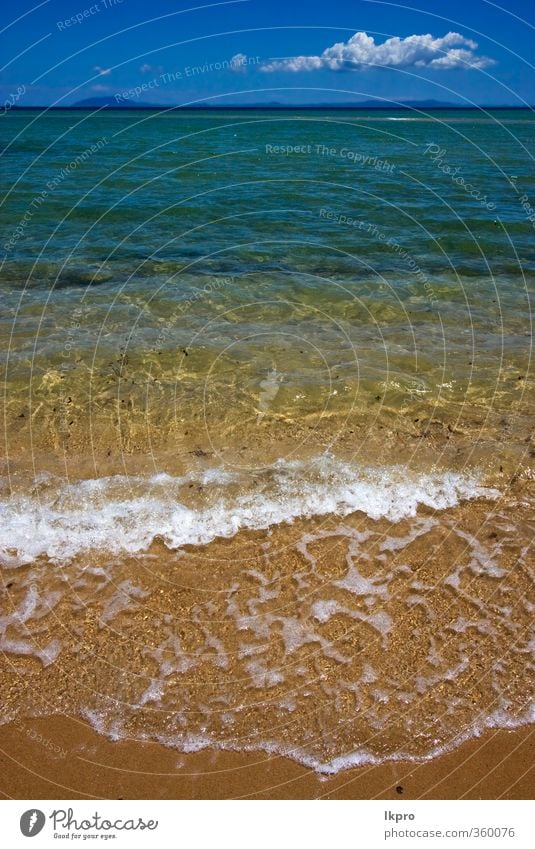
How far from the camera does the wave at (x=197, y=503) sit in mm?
7754

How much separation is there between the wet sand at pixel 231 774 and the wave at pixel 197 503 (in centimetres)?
259

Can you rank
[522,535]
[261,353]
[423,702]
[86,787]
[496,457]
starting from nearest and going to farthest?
[86,787], [423,702], [522,535], [496,457], [261,353]

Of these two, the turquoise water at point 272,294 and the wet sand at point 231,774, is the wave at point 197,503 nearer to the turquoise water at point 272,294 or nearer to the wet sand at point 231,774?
the turquoise water at point 272,294

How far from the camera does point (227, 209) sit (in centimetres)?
2642

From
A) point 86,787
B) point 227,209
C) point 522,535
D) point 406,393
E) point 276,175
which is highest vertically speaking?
point 276,175

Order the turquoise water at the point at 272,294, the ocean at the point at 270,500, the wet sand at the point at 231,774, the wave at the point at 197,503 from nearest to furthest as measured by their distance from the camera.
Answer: the wet sand at the point at 231,774 → the ocean at the point at 270,500 → the wave at the point at 197,503 → the turquoise water at the point at 272,294

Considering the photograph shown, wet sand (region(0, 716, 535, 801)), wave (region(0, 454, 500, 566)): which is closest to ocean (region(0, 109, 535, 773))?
wave (region(0, 454, 500, 566))

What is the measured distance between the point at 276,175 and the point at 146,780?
114ft

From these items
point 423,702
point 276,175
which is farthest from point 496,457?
point 276,175

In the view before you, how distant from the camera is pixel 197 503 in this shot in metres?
8.40

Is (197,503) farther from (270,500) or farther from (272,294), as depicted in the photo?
(272,294)

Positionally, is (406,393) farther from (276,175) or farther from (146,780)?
(276,175)

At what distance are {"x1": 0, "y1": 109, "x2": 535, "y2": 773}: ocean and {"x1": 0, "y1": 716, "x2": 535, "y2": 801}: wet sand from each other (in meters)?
0.15

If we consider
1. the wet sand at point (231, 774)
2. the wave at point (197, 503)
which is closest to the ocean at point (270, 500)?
the wave at point (197, 503)
